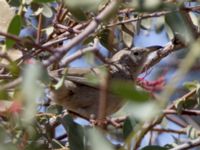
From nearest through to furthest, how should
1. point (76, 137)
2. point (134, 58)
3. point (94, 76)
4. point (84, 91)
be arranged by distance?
1. point (94, 76)
2. point (76, 137)
3. point (84, 91)
4. point (134, 58)

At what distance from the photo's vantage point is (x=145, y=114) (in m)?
0.86

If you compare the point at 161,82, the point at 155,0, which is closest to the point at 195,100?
the point at 161,82

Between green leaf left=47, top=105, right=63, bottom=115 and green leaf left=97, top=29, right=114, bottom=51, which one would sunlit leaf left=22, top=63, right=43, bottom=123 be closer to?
green leaf left=97, top=29, right=114, bottom=51

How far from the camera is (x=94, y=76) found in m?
1.16

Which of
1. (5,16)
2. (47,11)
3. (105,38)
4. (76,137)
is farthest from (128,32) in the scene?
(76,137)

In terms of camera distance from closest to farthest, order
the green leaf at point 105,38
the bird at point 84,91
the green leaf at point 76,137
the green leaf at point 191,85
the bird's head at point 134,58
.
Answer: the green leaf at point 76,137 → the green leaf at point 191,85 → the green leaf at point 105,38 → the bird at point 84,91 → the bird's head at point 134,58

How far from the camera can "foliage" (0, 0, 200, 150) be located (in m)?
0.95

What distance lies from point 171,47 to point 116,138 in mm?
556

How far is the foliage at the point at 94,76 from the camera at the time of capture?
0.95 meters

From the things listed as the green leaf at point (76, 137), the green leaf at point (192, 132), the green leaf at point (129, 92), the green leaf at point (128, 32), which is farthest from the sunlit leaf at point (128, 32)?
the green leaf at point (129, 92)

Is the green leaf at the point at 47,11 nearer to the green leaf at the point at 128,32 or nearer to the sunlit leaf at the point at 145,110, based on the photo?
the green leaf at the point at 128,32

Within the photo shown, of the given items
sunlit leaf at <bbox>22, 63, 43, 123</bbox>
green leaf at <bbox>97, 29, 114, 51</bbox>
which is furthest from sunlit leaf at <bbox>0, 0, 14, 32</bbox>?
sunlit leaf at <bbox>22, 63, 43, 123</bbox>

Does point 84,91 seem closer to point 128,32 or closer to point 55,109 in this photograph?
point 55,109

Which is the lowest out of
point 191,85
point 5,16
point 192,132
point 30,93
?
point 192,132
